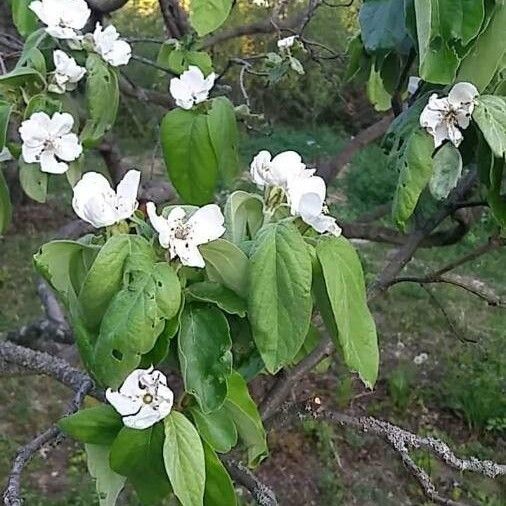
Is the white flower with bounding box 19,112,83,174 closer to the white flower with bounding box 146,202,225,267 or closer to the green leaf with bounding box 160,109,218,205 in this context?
the green leaf with bounding box 160,109,218,205

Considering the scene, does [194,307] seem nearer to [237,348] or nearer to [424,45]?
[237,348]

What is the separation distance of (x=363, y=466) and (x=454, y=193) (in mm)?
1639

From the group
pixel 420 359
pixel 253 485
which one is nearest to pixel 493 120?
pixel 253 485

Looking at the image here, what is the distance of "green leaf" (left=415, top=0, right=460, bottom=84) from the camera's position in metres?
0.69

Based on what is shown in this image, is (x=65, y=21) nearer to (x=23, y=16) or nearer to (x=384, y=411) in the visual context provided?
(x=23, y=16)

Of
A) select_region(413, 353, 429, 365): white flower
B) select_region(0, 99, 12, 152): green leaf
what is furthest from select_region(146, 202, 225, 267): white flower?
select_region(413, 353, 429, 365): white flower

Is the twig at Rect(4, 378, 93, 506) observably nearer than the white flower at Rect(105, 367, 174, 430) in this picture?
No

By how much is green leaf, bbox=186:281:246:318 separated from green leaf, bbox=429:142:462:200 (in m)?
0.28

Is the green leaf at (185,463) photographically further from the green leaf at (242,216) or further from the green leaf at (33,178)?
the green leaf at (33,178)

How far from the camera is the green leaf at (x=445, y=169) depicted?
2.70 ft

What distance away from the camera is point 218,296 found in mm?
634

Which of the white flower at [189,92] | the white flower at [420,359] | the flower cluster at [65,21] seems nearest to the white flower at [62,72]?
the flower cluster at [65,21]

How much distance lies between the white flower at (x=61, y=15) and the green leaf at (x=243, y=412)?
1.60ft

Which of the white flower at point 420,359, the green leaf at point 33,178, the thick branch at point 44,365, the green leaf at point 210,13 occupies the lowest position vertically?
the white flower at point 420,359
